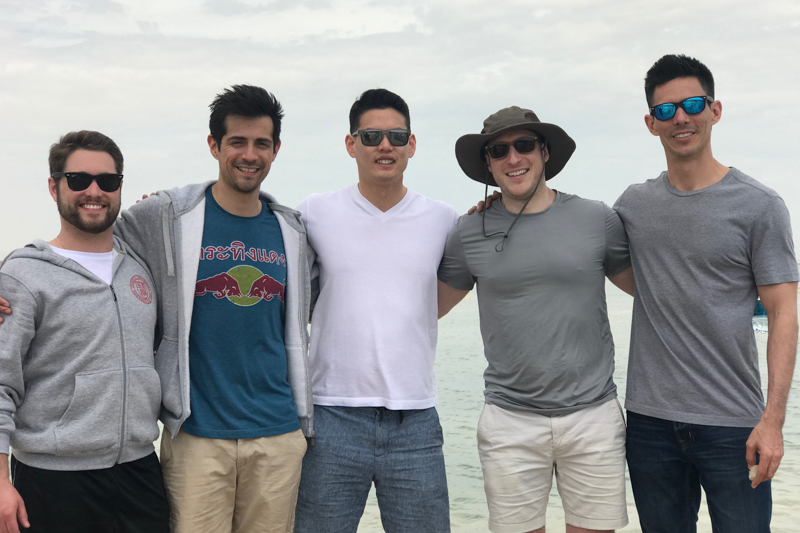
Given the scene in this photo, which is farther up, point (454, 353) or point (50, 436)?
point (50, 436)

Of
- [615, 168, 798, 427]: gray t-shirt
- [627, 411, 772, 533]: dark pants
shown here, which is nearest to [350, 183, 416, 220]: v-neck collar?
[615, 168, 798, 427]: gray t-shirt

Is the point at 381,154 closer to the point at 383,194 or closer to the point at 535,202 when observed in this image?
the point at 383,194

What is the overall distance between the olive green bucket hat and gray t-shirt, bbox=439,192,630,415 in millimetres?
394

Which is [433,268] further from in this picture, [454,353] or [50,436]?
[454,353]

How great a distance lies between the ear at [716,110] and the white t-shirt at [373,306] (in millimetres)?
1490

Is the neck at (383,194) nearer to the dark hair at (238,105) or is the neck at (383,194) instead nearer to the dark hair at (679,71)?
the dark hair at (238,105)

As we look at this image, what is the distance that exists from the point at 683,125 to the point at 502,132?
881mm

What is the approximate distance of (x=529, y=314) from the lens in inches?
134

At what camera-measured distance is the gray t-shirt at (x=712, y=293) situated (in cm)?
315

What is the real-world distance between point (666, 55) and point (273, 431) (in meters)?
2.65

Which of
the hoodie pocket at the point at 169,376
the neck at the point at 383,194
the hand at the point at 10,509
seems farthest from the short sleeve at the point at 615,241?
the hand at the point at 10,509

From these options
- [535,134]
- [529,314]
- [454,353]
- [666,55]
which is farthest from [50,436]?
[454,353]

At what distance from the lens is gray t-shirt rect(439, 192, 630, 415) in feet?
11.1

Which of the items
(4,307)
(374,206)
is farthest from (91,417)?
(374,206)
